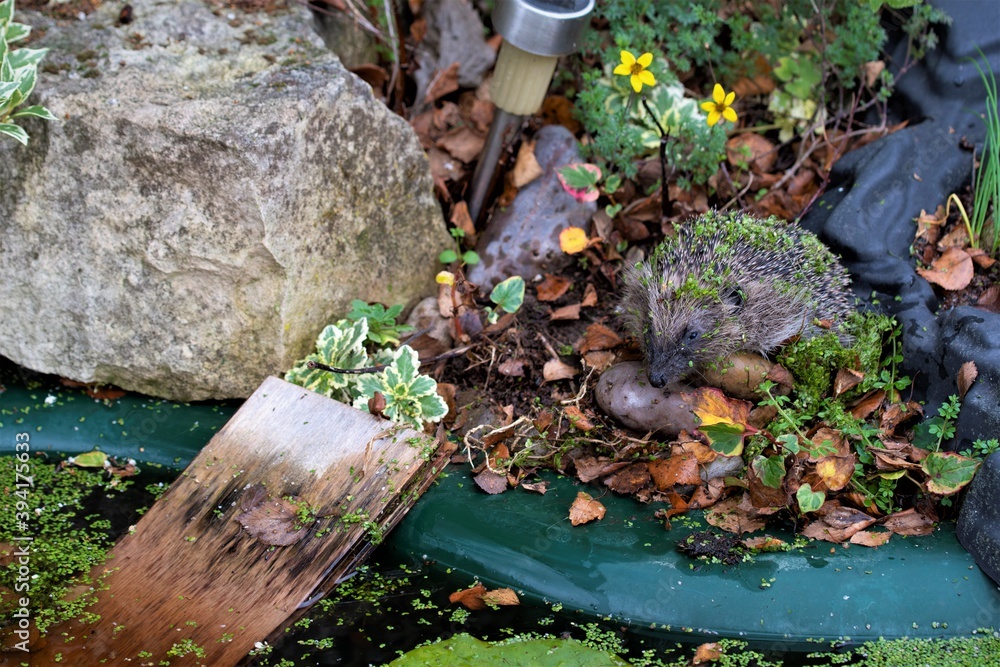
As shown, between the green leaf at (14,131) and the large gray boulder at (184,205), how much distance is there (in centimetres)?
22

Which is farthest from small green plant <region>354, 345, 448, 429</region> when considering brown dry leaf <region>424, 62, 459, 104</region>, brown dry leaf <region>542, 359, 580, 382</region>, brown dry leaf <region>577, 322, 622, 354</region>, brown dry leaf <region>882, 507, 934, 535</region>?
brown dry leaf <region>424, 62, 459, 104</region>

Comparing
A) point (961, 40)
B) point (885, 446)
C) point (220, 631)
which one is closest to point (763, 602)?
point (885, 446)

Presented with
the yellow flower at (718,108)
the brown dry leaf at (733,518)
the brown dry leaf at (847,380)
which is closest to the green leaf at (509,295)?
the yellow flower at (718,108)

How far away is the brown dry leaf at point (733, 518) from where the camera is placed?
318 cm

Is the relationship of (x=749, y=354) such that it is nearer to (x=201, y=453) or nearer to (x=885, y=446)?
(x=885, y=446)

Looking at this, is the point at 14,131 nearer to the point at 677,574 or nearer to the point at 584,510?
the point at 584,510

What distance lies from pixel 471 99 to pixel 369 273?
156cm

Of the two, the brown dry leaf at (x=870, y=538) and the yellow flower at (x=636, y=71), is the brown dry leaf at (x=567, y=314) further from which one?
the brown dry leaf at (x=870, y=538)

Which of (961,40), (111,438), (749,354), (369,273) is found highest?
(961,40)

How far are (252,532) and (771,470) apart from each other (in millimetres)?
1881

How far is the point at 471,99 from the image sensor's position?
5.02 meters

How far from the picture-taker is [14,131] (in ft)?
10.9

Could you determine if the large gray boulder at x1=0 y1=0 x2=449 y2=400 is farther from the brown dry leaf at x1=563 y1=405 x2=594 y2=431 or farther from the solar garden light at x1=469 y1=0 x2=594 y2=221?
the brown dry leaf at x1=563 y1=405 x2=594 y2=431

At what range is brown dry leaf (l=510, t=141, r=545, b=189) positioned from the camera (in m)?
4.37
